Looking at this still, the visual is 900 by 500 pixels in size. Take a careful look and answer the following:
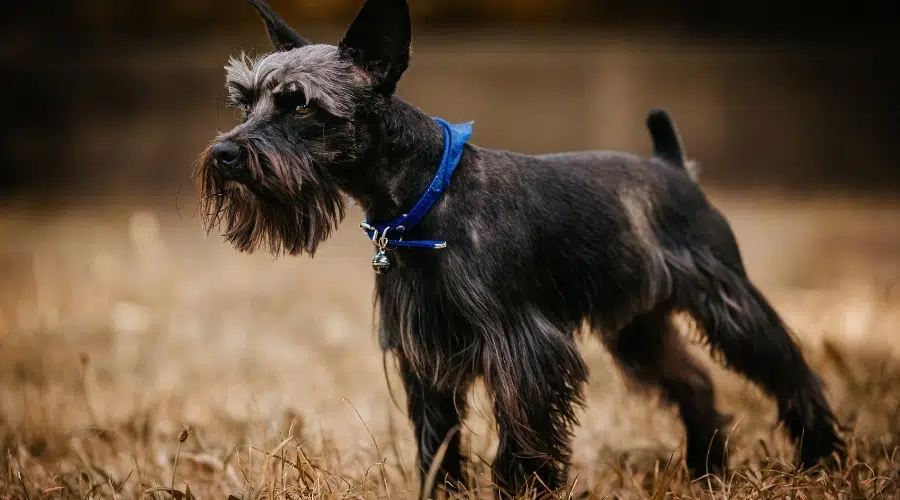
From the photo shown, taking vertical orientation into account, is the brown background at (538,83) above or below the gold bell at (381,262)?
above

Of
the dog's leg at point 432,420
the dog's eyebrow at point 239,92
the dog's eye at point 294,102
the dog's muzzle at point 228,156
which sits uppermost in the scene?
the dog's eyebrow at point 239,92

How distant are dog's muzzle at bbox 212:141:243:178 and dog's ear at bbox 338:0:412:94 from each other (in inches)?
18.7

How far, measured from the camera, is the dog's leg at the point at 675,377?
364 cm

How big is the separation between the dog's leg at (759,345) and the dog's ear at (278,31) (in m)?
1.64

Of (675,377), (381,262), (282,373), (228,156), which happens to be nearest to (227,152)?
(228,156)

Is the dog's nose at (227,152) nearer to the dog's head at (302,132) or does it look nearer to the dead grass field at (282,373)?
the dog's head at (302,132)

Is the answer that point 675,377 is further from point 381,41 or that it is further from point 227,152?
point 227,152

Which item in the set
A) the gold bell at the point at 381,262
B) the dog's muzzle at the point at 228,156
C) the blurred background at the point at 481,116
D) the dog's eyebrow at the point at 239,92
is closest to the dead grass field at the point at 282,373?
the blurred background at the point at 481,116

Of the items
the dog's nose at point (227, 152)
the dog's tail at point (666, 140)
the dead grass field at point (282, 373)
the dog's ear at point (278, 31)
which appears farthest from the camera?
the dog's tail at point (666, 140)

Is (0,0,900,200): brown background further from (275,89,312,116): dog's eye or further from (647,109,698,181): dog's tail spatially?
(275,89,312,116): dog's eye

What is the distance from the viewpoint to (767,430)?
4039mm

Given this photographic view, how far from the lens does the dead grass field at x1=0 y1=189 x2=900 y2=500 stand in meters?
3.08

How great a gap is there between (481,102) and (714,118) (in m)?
2.29

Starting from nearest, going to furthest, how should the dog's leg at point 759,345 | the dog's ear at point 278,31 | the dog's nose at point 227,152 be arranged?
the dog's nose at point 227,152 → the dog's ear at point 278,31 → the dog's leg at point 759,345
